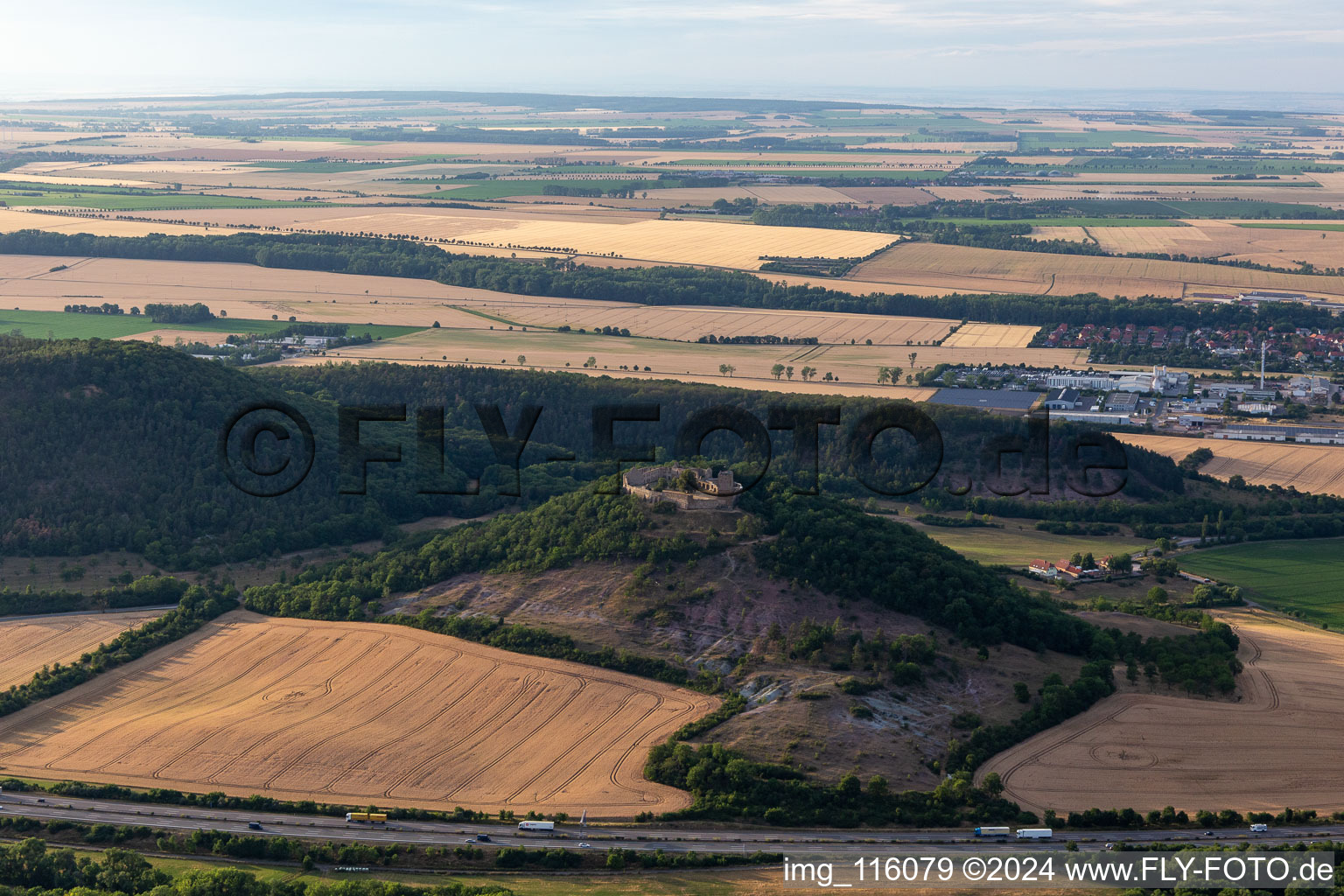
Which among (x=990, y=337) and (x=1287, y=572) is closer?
(x=1287, y=572)

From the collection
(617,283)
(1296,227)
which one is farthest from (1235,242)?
(617,283)

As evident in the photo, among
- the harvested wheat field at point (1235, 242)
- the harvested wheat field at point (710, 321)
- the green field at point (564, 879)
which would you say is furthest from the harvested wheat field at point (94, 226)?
the green field at point (564, 879)

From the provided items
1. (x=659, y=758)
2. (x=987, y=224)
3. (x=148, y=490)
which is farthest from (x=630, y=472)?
(x=987, y=224)

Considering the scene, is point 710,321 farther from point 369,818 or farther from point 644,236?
point 369,818

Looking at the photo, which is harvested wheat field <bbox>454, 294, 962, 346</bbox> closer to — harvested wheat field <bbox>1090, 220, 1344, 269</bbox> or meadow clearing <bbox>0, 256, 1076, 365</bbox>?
meadow clearing <bbox>0, 256, 1076, 365</bbox>

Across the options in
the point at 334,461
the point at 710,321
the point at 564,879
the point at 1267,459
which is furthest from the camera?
the point at 710,321

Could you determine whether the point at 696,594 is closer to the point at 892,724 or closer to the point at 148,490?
the point at 892,724
